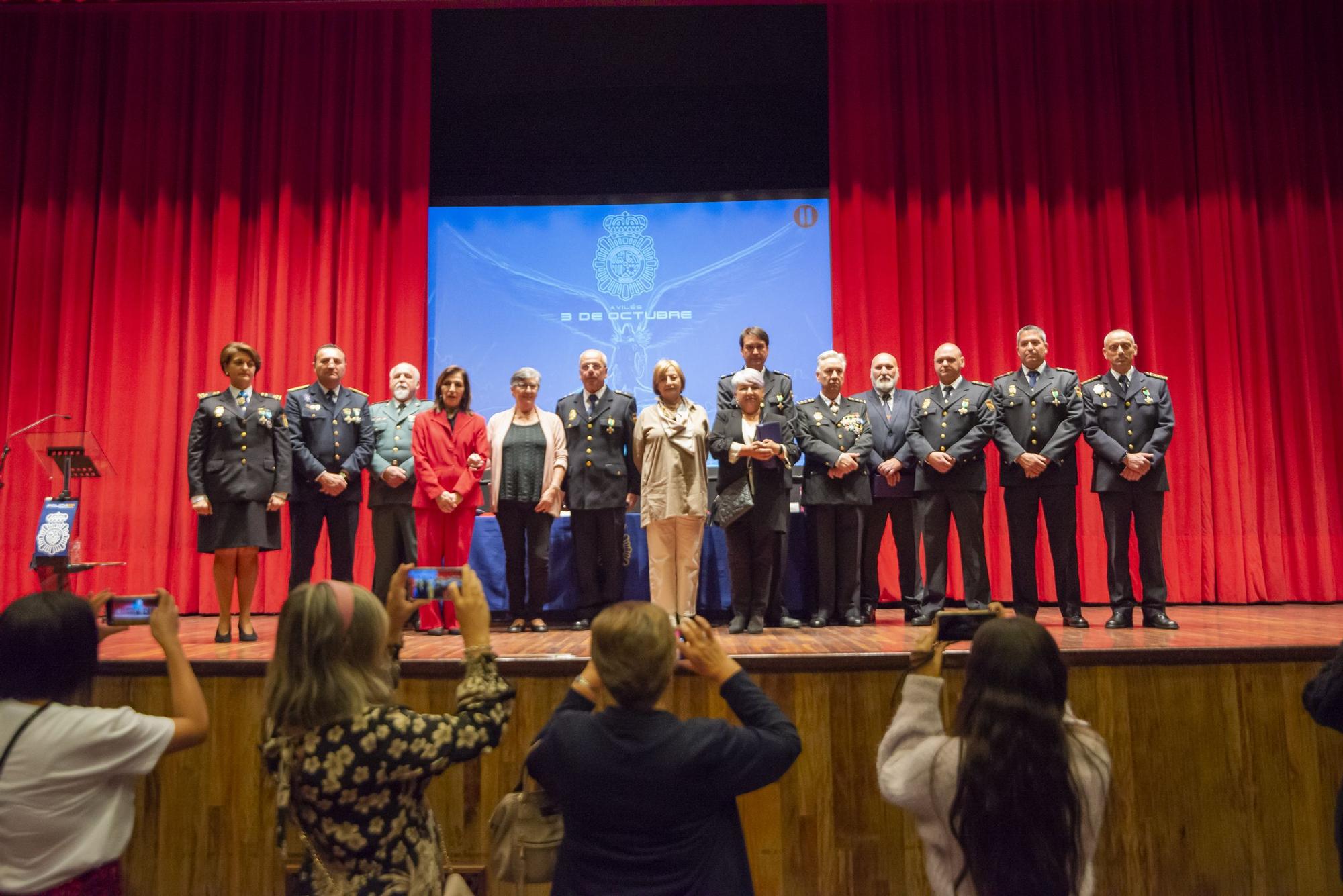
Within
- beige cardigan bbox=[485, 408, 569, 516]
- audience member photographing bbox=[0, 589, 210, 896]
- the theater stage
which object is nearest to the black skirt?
beige cardigan bbox=[485, 408, 569, 516]

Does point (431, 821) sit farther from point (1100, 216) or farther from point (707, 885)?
point (1100, 216)

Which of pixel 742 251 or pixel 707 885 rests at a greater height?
pixel 742 251

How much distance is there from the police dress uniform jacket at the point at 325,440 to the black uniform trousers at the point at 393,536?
0.61 feet

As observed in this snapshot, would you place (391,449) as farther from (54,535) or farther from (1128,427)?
(1128,427)

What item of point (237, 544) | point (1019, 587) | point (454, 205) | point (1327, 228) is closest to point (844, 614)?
point (1019, 587)

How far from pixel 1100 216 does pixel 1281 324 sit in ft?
4.86

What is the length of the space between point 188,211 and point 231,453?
321 cm

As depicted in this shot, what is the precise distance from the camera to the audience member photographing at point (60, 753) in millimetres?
1616

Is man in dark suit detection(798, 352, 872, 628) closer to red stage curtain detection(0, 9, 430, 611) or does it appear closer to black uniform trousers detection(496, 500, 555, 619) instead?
black uniform trousers detection(496, 500, 555, 619)

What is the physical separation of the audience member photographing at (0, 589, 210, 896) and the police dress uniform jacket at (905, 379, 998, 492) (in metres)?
3.97

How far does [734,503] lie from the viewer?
4672 millimetres

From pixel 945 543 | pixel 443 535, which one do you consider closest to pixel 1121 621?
pixel 945 543

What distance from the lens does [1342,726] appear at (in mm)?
1968

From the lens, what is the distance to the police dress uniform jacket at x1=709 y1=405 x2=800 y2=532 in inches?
186
